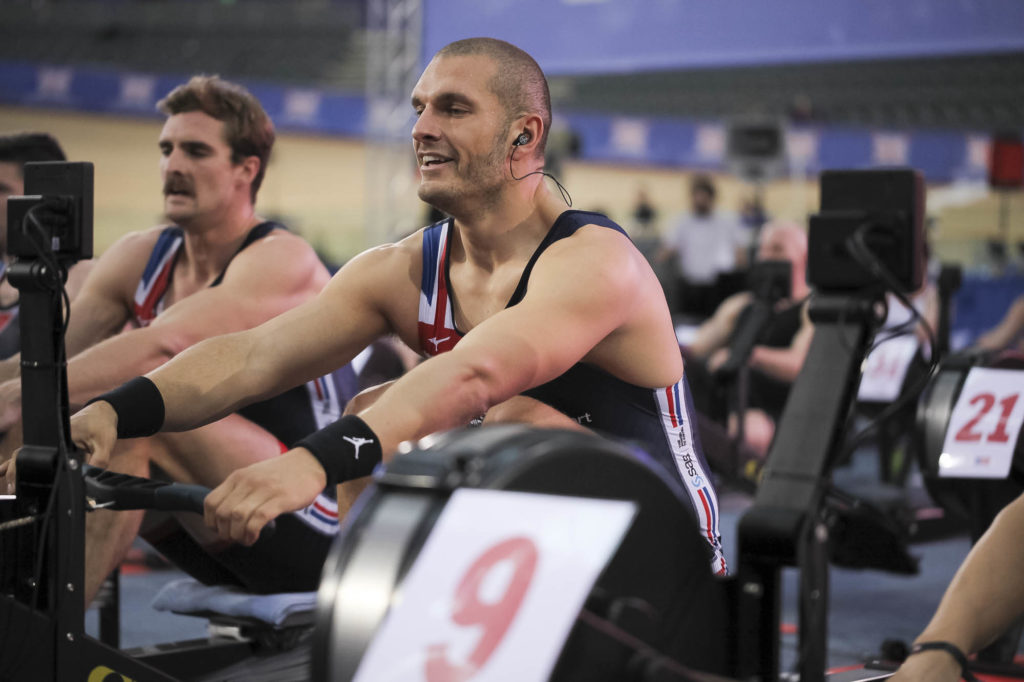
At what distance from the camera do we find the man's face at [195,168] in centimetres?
282

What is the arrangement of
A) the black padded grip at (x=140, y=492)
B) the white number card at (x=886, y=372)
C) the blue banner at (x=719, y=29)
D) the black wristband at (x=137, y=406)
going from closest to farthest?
1. the black padded grip at (x=140, y=492)
2. the black wristband at (x=137, y=406)
3. the white number card at (x=886, y=372)
4. the blue banner at (x=719, y=29)

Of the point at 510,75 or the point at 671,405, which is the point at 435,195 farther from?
the point at 671,405

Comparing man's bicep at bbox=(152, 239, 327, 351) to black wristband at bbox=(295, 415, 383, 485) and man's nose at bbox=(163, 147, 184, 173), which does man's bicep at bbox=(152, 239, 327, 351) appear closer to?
man's nose at bbox=(163, 147, 184, 173)

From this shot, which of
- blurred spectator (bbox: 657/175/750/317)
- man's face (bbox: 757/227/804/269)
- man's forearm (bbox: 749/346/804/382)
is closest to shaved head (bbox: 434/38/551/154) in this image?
man's forearm (bbox: 749/346/804/382)

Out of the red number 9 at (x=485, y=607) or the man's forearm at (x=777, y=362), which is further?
the man's forearm at (x=777, y=362)

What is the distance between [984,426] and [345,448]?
179 centimetres

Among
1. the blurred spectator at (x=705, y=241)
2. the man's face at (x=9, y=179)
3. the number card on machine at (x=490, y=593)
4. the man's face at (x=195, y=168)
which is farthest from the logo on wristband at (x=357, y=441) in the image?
the blurred spectator at (x=705, y=241)

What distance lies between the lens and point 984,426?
2.77 meters

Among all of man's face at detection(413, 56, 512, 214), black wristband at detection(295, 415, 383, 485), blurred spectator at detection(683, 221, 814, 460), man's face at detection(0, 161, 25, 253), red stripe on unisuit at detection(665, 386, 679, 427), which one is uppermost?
man's face at detection(413, 56, 512, 214)

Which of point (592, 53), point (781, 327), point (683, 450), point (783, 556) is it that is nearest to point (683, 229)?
point (592, 53)

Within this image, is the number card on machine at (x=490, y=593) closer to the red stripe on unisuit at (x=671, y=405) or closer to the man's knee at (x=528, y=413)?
the man's knee at (x=528, y=413)

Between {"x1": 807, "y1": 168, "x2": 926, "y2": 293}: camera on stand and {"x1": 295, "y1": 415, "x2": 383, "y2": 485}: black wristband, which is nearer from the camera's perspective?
{"x1": 807, "y1": 168, "x2": 926, "y2": 293}: camera on stand

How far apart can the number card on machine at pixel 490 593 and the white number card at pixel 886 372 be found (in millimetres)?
3821

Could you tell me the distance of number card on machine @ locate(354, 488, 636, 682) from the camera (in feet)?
3.64
